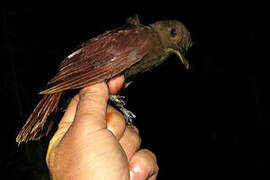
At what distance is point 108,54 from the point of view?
7.76 ft

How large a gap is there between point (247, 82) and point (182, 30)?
474 cm

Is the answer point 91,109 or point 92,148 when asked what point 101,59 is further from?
point 92,148

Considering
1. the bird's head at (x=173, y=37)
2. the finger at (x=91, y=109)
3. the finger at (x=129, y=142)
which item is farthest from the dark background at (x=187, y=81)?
the finger at (x=91, y=109)

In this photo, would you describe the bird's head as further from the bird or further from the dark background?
the dark background

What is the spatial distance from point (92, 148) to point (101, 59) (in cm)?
87

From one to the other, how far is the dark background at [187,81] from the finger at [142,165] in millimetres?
4655

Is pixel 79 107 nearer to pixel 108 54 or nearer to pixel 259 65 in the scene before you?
pixel 108 54

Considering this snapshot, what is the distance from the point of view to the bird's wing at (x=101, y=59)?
2250 millimetres

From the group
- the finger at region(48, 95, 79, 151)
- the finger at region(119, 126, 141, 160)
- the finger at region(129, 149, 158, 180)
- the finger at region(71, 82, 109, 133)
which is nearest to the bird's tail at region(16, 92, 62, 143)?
the finger at region(48, 95, 79, 151)

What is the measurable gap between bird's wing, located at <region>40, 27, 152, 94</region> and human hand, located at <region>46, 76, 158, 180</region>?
0.37 ft

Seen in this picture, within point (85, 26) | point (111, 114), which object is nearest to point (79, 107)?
point (111, 114)

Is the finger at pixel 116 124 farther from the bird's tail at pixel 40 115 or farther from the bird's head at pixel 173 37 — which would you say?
the bird's head at pixel 173 37

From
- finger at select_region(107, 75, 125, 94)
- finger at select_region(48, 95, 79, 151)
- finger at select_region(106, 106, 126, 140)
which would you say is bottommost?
finger at select_region(106, 106, 126, 140)

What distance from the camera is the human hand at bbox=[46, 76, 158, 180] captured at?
1.80m
